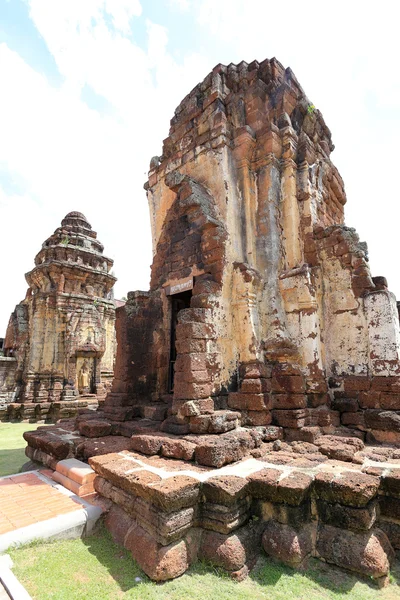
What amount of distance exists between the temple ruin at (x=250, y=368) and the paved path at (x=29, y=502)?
0.44m

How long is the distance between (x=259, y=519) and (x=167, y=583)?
102 cm

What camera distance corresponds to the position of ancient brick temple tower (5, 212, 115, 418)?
1451cm

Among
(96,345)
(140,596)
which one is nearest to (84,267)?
(96,345)

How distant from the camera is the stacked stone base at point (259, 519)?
9.40 ft

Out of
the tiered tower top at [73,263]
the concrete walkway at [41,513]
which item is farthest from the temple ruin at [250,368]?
the tiered tower top at [73,263]

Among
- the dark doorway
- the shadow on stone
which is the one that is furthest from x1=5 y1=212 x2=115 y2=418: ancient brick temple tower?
the shadow on stone

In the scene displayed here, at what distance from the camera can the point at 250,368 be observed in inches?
206

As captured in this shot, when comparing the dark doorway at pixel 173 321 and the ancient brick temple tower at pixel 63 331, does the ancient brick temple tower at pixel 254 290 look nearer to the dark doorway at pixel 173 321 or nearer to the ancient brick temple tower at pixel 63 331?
the dark doorway at pixel 173 321

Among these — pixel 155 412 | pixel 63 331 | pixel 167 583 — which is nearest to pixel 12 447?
pixel 155 412

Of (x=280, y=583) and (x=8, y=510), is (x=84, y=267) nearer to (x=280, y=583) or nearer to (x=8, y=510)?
(x=8, y=510)

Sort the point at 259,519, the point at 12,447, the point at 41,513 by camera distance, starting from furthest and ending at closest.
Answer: the point at 12,447
the point at 41,513
the point at 259,519

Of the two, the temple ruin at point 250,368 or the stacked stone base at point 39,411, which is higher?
the temple ruin at point 250,368

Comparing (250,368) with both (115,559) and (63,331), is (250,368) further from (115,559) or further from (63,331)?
(63,331)

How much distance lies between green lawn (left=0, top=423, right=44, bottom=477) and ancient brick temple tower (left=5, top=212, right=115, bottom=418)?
1.64 meters
